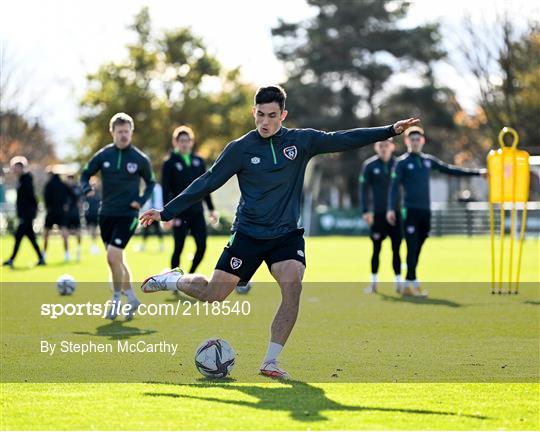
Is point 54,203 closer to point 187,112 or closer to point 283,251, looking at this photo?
point 283,251

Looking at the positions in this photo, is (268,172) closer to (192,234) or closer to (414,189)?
(192,234)

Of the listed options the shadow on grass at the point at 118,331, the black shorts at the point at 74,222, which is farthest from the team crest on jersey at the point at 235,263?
the black shorts at the point at 74,222

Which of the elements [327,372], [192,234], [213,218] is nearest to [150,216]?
[327,372]

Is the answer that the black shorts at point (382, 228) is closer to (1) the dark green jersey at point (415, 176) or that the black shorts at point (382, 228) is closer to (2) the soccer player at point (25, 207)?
(1) the dark green jersey at point (415, 176)

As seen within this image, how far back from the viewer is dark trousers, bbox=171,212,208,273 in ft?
55.0

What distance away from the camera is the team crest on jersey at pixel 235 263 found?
9.38m

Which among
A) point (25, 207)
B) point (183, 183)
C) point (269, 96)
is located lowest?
point (25, 207)

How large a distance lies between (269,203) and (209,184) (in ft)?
1.63

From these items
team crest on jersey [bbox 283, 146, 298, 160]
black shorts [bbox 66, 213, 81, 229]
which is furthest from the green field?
black shorts [bbox 66, 213, 81, 229]

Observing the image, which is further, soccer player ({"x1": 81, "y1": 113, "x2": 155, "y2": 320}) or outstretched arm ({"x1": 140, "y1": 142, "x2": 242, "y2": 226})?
soccer player ({"x1": 81, "y1": 113, "x2": 155, "y2": 320})

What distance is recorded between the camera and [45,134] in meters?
84.7

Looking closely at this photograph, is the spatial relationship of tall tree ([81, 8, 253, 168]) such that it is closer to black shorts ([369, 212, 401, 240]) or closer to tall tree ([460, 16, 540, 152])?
tall tree ([460, 16, 540, 152])

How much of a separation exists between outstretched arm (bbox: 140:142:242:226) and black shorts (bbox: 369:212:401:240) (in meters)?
9.01

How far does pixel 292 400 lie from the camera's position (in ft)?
26.5
